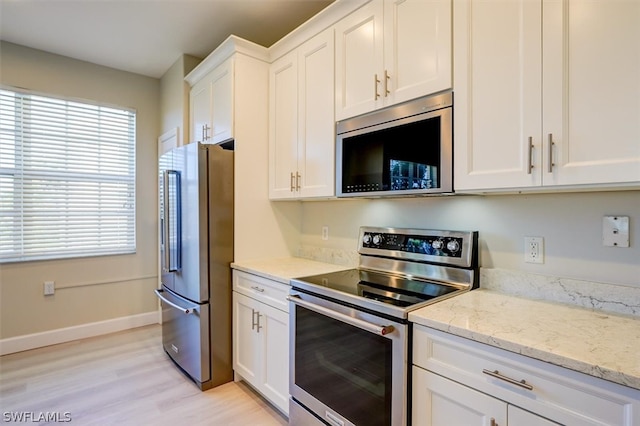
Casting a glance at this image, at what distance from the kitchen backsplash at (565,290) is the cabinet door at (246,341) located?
138 cm

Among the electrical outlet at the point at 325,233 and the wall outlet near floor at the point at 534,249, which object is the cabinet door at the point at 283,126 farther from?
A: the wall outlet near floor at the point at 534,249

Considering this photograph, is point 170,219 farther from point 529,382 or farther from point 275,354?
point 529,382

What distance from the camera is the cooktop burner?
4.79 ft

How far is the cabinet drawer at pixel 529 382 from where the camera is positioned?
845 mm

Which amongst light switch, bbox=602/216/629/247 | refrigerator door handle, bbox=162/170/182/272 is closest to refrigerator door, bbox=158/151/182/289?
refrigerator door handle, bbox=162/170/182/272

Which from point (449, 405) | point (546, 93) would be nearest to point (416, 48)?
point (546, 93)

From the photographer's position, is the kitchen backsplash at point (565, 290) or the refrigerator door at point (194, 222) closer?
the kitchen backsplash at point (565, 290)

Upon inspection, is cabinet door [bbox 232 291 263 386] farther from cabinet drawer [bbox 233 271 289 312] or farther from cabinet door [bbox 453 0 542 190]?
cabinet door [bbox 453 0 542 190]

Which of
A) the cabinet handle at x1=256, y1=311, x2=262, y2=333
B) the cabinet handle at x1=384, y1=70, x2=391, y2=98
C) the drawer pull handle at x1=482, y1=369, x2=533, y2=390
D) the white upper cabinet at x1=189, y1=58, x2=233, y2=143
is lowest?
the cabinet handle at x1=256, y1=311, x2=262, y2=333

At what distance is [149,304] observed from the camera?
11.9ft

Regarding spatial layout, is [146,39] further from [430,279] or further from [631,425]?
[631,425]

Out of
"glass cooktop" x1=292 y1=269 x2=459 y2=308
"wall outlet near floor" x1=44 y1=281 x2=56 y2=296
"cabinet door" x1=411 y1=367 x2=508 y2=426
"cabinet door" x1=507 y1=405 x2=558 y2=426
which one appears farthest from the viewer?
"wall outlet near floor" x1=44 y1=281 x2=56 y2=296

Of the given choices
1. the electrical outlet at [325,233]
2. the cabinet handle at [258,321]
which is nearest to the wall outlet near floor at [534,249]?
the electrical outlet at [325,233]

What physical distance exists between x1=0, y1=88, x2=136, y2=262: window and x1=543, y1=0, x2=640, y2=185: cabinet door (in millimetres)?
3642
